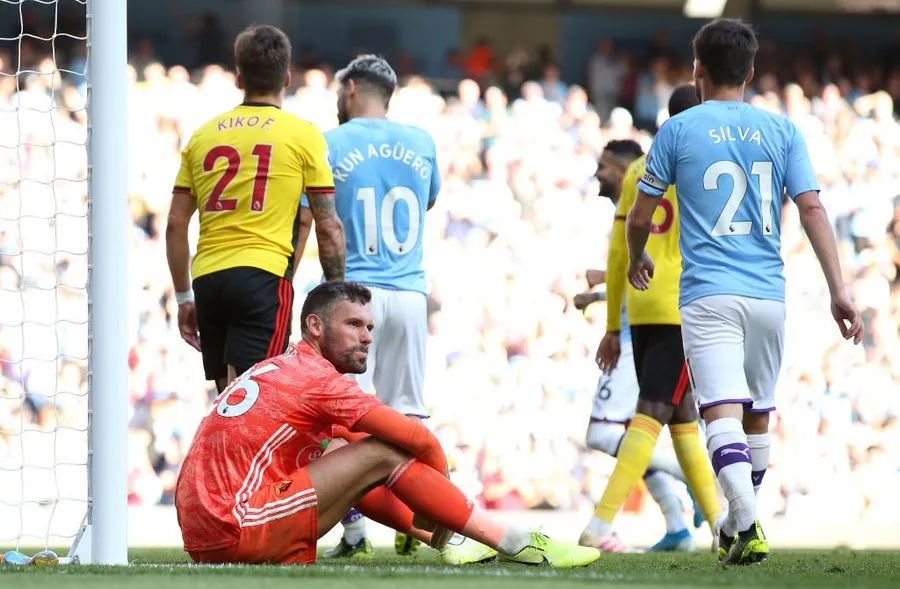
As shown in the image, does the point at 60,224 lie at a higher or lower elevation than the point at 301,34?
lower

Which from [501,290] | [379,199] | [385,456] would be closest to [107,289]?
[385,456]

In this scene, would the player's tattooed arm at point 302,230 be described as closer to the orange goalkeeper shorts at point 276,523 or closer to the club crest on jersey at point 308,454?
the club crest on jersey at point 308,454

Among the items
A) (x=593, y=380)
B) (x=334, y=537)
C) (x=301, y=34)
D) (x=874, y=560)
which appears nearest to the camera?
(x=874, y=560)

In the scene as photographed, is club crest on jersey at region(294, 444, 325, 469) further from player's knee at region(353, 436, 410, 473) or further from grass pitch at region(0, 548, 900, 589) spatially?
grass pitch at region(0, 548, 900, 589)

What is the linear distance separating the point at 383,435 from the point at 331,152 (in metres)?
2.11

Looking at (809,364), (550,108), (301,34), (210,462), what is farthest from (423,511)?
(301,34)

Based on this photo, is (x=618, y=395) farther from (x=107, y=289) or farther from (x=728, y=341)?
(x=107, y=289)

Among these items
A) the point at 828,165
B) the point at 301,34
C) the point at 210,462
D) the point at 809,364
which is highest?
the point at 301,34

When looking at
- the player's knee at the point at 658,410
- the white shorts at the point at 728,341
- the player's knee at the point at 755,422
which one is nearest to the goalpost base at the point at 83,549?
the white shorts at the point at 728,341

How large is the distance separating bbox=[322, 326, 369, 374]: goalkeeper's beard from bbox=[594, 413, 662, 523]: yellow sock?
211 cm

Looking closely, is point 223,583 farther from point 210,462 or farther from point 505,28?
point 505,28

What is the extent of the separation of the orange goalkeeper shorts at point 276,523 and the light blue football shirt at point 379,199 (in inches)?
71.7

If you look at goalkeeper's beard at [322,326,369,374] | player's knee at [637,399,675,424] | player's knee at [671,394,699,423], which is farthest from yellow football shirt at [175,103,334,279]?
player's knee at [671,394,699,423]

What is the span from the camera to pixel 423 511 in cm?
442
